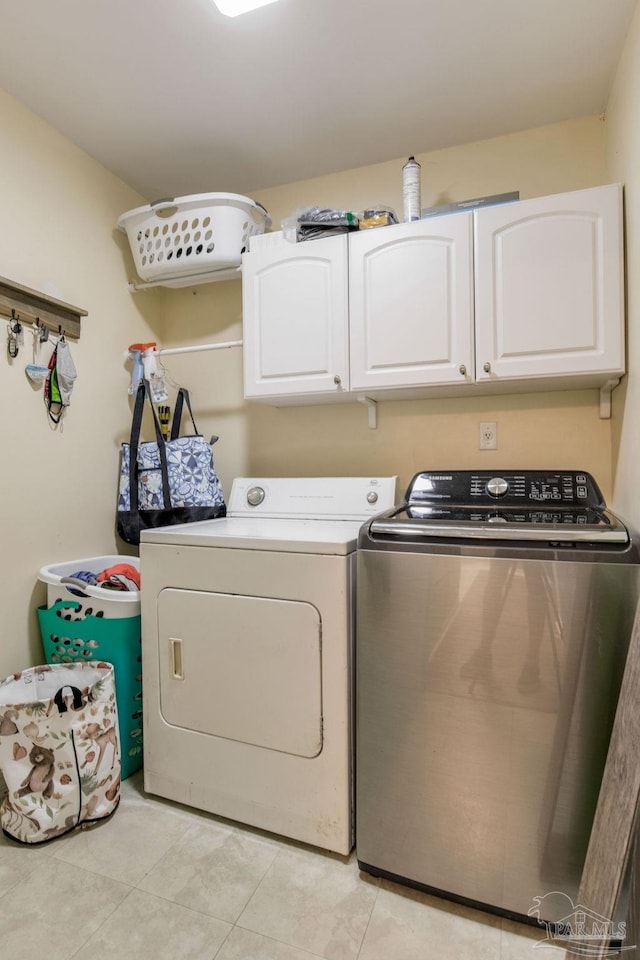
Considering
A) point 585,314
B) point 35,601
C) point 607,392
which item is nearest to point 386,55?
point 585,314

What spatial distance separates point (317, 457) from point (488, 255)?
3.51 feet

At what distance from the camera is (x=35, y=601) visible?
6.11 ft

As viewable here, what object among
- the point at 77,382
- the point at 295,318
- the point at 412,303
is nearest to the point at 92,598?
the point at 77,382

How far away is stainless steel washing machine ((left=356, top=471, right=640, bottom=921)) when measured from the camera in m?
1.12

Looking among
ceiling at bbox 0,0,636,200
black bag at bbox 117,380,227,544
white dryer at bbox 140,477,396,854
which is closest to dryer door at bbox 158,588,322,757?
white dryer at bbox 140,477,396,854

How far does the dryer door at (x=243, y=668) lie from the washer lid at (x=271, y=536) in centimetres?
17

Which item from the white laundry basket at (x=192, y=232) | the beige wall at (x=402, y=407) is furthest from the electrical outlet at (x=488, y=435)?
the white laundry basket at (x=192, y=232)

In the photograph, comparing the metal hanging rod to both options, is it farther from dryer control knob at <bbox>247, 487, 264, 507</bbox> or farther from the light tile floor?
the light tile floor

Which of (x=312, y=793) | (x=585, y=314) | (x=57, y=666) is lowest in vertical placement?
(x=312, y=793)

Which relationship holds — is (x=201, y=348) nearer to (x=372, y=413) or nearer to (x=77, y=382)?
(x=77, y=382)

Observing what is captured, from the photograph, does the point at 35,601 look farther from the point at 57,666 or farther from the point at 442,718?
the point at 442,718

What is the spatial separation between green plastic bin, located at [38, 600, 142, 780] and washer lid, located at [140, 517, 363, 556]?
380 mm

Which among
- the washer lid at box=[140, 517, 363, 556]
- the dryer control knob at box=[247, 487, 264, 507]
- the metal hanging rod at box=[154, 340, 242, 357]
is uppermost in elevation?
the metal hanging rod at box=[154, 340, 242, 357]

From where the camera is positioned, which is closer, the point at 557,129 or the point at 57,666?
the point at 57,666
